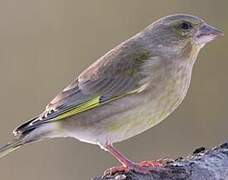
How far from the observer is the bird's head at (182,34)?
6469mm

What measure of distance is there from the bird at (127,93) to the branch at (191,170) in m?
0.40

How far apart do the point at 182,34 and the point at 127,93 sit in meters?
0.56

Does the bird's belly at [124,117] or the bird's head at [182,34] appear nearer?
the bird's belly at [124,117]

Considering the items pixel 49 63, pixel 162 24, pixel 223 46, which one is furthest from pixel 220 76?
pixel 162 24

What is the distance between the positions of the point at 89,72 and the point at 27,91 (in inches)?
171

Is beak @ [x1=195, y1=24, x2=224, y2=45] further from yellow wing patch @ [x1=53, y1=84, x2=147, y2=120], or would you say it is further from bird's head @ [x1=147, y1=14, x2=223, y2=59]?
yellow wing patch @ [x1=53, y1=84, x2=147, y2=120]

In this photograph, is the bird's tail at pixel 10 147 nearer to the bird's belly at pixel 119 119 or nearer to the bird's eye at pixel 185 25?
the bird's belly at pixel 119 119

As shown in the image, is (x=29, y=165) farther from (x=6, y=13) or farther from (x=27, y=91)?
(x=6, y=13)

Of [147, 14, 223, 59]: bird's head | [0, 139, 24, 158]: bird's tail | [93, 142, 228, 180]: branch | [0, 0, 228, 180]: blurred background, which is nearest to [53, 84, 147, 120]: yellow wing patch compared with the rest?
[0, 139, 24, 158]: bird's tail

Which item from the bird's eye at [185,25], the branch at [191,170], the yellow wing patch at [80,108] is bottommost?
the branch at [191,170]

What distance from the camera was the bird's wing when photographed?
6.36m

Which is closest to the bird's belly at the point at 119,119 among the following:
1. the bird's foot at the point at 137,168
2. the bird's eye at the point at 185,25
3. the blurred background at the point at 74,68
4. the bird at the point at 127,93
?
the bird at the point at 127,93

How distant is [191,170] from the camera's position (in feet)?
18.4

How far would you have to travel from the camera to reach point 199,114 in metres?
10.8
